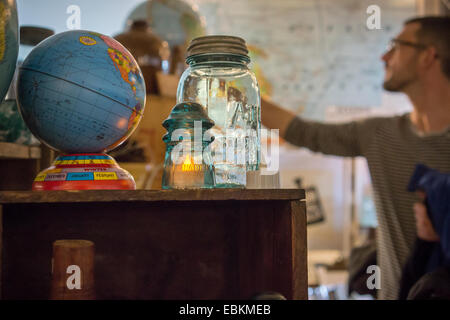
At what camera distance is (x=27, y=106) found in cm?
73

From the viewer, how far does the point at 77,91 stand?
0.71m

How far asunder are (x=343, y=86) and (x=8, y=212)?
306 cm

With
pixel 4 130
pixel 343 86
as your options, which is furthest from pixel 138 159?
pixel 343 86

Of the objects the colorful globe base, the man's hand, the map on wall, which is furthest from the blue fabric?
the map on wall

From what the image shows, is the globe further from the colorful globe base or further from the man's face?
the man's face

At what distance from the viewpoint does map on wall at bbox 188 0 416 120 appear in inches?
141

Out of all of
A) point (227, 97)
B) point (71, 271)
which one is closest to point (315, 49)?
point (227, 97)

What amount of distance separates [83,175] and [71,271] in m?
0.16

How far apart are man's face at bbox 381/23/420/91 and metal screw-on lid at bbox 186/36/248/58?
1.46m

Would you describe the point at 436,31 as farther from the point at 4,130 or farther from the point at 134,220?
the point at 4,130

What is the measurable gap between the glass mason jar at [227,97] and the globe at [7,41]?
0.33m

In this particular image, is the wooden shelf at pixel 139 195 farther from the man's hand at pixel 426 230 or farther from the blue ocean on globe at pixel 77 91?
the man's hand at pixel 426 230

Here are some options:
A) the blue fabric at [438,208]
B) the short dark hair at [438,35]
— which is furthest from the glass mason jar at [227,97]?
the short dark hair at [438,35]

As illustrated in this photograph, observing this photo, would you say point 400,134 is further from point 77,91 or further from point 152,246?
point 77,91
